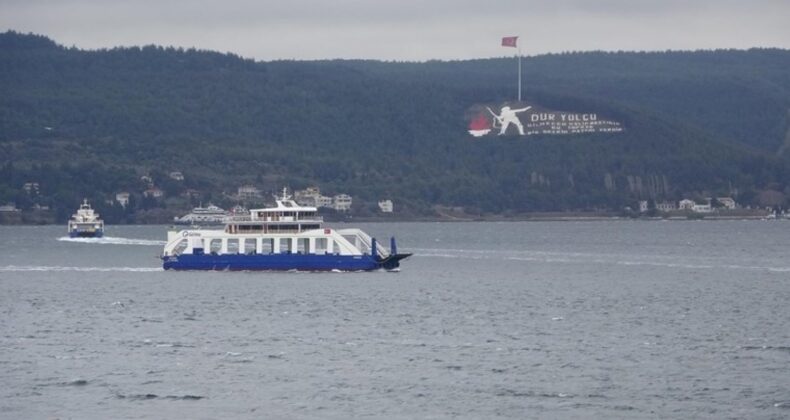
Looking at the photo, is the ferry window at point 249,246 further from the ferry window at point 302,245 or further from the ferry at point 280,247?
the ferry window at point 302,245

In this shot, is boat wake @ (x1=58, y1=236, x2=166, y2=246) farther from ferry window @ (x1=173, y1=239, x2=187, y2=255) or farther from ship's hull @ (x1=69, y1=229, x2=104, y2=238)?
ferry window @ (x1=173, y1=239, x2=187, y2=255)

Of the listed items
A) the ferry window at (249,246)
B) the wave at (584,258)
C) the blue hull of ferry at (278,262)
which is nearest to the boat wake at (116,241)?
the wave at (584,258)

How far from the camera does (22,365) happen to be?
66.1 meters

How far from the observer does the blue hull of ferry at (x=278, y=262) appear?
116000 mm

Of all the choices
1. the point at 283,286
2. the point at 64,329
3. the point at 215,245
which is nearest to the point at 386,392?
the point at 64,329

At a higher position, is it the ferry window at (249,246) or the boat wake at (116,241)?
the boat wake at (116,241)

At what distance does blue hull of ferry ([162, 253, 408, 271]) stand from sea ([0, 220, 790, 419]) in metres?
0.93

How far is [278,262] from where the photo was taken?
117250 mm

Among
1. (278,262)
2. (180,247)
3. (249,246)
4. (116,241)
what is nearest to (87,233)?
(116,241)

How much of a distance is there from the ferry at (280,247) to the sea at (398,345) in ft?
3.91

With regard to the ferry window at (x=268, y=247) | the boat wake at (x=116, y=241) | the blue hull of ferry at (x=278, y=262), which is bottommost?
the blue hull of ferry at (x=278, y=262)

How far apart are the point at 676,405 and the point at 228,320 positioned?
30781mm

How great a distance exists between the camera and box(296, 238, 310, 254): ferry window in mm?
117375

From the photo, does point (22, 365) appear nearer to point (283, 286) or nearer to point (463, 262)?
point (283, 286)
